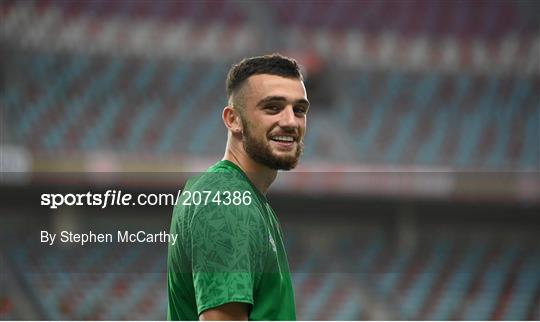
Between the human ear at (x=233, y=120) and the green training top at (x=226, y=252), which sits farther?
the human ear at (x=233, y=120)

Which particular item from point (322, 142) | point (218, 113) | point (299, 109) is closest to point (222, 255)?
point (299, 109)

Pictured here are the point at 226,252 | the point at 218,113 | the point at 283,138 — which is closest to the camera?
the point at 226,252

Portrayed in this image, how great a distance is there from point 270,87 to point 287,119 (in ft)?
0.31

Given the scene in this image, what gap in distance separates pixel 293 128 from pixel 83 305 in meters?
7.32

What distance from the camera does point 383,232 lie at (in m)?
10.2

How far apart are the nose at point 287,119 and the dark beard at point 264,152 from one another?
0.19ft

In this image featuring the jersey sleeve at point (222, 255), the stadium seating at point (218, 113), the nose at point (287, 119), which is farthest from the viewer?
the stadium seating at point (218, 113)

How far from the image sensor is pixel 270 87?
84.4 inches

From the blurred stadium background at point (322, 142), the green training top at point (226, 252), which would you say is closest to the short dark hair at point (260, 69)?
the green training top at point (226, 252)

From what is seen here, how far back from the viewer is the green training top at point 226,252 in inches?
77.6

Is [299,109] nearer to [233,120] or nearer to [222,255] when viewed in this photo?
[233,120]

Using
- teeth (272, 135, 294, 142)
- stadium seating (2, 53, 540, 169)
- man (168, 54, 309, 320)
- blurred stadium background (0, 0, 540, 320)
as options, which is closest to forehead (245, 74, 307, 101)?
man (168, 54, 309, 320)

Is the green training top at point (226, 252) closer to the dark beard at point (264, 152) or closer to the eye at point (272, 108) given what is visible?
the dark beard at point (264, 152)

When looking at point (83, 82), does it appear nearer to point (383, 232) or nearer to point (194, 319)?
point (383, 232)
